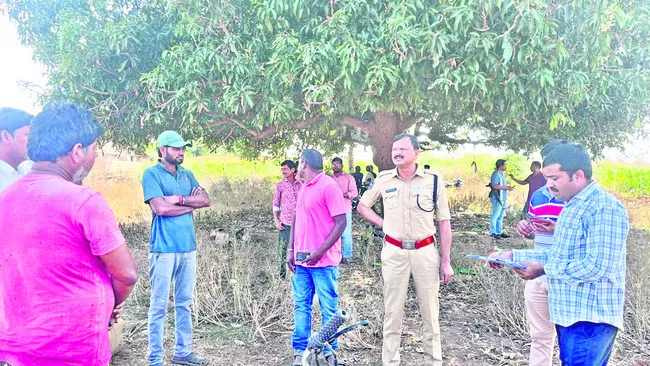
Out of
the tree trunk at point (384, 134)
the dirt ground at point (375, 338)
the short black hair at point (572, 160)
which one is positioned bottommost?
the dirt ground at point (375, 338)

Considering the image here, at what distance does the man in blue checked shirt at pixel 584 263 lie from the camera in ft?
7.50

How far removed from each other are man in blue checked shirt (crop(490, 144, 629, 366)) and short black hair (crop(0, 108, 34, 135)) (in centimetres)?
314

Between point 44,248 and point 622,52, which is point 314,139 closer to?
point 622,52

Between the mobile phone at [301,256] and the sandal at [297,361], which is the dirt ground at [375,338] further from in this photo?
the mobile phone at [301,256]

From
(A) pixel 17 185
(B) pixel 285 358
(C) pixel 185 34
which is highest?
(C) pixel 185 34

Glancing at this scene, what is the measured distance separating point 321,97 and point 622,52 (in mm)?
3404

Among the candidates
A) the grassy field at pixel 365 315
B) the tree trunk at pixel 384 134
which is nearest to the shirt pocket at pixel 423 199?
the grassy field at pixel 365 315

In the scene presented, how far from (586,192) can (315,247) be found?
6.76 ft

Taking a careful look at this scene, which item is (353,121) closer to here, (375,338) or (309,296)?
(375,338)

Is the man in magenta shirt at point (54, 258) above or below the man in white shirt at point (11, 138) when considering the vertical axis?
below

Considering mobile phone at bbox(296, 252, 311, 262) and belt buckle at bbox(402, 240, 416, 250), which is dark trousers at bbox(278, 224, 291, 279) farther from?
belt buckle at bbox(402, 240, 416, 250)

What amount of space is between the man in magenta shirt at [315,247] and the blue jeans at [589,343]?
179 centimetres

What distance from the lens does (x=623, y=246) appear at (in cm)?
230

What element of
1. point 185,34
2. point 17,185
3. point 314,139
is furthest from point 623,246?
point 314,139
